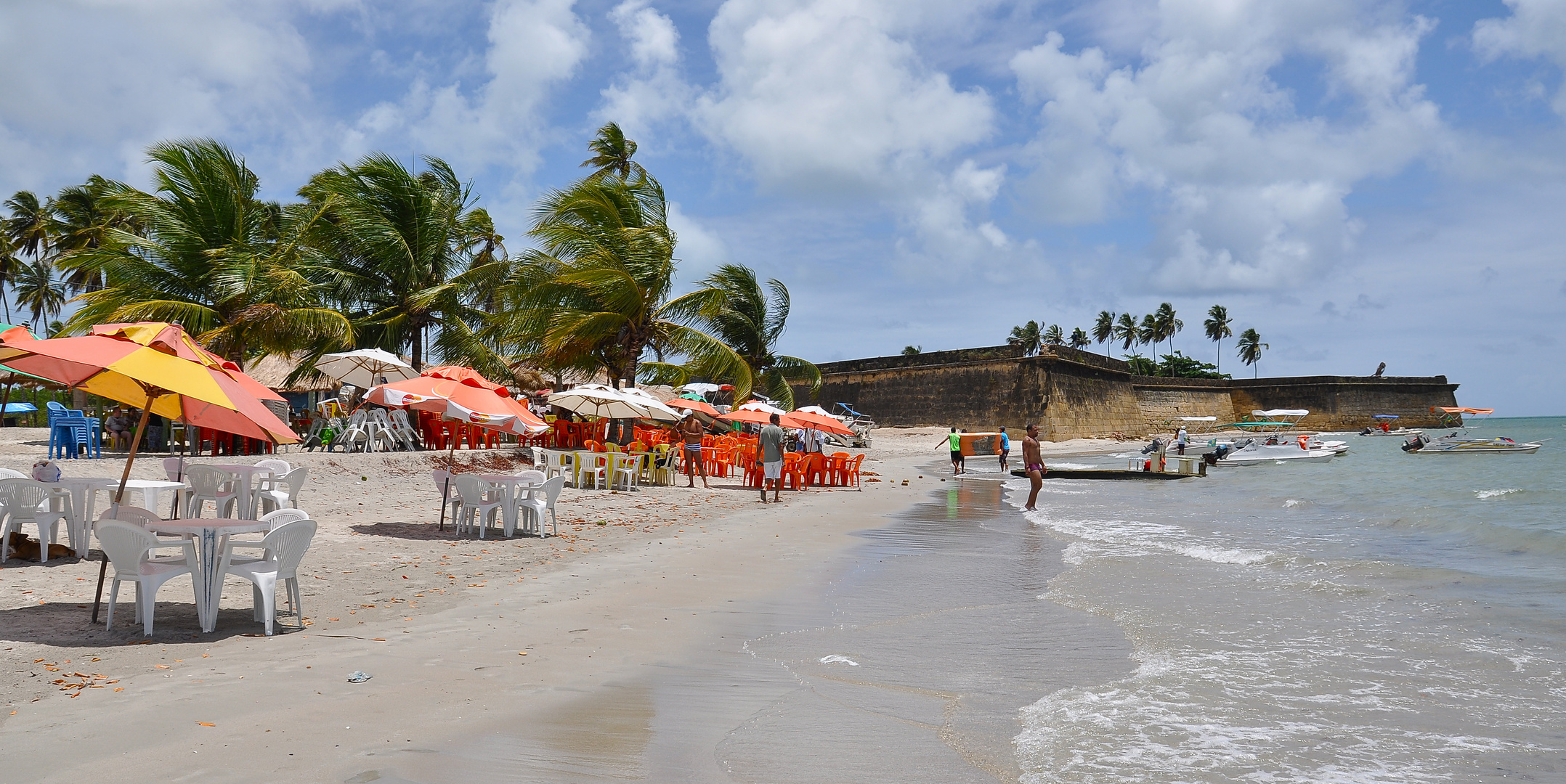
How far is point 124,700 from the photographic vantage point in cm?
368

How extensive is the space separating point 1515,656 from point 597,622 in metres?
5.37

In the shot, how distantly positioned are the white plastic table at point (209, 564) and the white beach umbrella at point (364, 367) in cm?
1041

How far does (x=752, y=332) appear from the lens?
2231 centimetres

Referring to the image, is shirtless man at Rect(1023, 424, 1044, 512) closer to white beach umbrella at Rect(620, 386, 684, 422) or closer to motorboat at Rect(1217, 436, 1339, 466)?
white beach umbrella at Rect(620, 386, 684, 422)

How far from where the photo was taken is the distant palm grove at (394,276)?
668 inches

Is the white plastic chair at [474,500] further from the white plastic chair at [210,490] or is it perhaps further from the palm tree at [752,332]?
the palm tree at [752,332]

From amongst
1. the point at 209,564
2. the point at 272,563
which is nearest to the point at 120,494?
the point at 209,564

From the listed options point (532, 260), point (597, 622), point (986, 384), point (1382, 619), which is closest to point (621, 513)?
point (597, 622)

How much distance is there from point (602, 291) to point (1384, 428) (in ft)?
183

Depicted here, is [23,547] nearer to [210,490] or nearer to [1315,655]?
[210,490]

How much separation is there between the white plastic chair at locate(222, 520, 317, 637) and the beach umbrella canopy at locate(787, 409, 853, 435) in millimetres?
12852

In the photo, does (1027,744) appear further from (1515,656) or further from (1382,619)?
(1382,619)

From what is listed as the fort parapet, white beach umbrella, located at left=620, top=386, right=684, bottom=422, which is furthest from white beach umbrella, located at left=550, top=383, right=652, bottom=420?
the fort parapet

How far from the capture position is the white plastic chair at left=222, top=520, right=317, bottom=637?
4789mm
